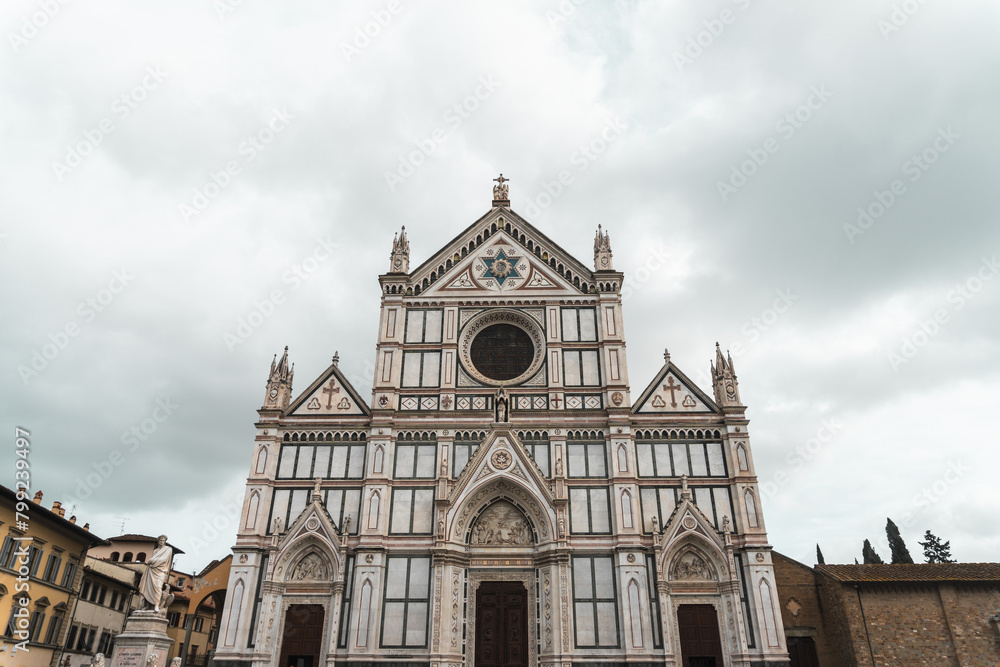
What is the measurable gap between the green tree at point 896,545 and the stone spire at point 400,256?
4184cm

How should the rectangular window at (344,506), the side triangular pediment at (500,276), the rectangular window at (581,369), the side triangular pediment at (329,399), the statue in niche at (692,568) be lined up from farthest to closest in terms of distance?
1. the side triangular pediment at (500,276)
2. the rectangular window at (581,369)
3. the side triangular pediment at (329,399)
4. the rectangular window at (344,506)
5. the statue in niche at (692,568)

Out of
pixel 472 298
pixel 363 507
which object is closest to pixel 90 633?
pixel 363 507

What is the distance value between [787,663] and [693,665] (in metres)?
3.26

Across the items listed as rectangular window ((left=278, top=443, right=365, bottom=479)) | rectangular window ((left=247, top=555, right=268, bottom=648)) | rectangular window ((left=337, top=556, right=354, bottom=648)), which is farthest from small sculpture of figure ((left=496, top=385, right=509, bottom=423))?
rectangular window ((left=247, top=555, right=268, bottom=648))

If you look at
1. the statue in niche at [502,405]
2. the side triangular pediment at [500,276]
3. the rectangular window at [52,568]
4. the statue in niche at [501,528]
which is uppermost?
the side triangular pediment at [500,276]

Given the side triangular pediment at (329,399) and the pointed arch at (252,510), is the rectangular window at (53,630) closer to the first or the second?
the pointed arch at (252,510)

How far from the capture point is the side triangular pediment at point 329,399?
28453 mm

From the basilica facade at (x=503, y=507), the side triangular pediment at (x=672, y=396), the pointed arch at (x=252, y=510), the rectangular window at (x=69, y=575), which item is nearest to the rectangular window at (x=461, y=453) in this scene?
the basilica facade at (x=503, y=507)

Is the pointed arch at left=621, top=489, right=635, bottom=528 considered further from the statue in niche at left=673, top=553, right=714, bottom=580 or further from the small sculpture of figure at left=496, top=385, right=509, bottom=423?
the small sculpture of figure at left=496, top=385, right=509, bottom=423

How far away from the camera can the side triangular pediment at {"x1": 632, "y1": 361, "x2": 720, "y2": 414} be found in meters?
28.0

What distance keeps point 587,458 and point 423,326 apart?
31.3 feet

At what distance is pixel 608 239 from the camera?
3219 centimetres

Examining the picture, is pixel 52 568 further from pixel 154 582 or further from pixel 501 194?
pixel 501 194

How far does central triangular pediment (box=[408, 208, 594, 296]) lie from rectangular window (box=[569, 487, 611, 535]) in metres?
9.36
